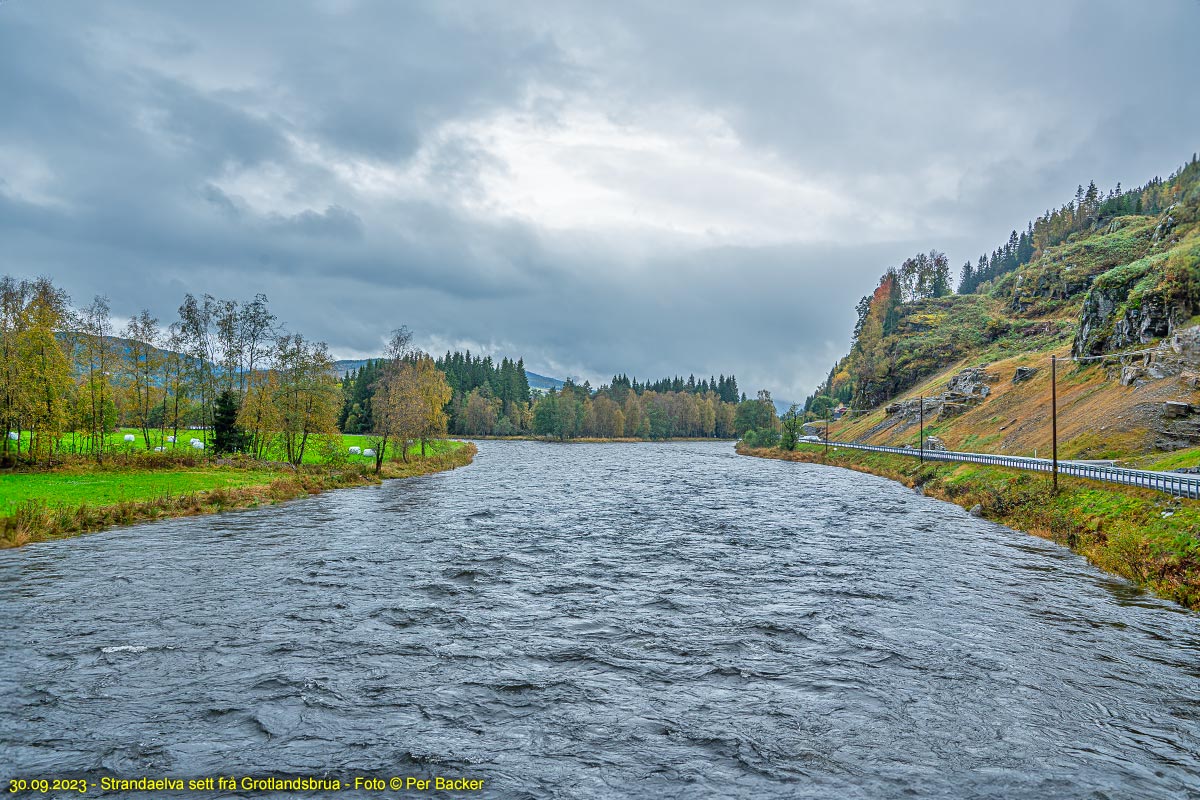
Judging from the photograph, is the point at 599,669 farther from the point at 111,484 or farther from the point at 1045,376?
the point at 1045,376

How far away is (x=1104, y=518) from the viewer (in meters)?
33.0

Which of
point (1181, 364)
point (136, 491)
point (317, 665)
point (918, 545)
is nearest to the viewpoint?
point (317, 665)

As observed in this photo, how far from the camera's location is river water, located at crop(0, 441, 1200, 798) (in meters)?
11.0

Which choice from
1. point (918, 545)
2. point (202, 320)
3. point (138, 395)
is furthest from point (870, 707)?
point (138, 395)

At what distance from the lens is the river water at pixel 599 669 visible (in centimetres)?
1097

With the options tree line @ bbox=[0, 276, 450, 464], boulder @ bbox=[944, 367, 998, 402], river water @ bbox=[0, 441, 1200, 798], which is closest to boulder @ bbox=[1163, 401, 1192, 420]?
Result: river water @ bbox=[0, 441, 1200, 798]

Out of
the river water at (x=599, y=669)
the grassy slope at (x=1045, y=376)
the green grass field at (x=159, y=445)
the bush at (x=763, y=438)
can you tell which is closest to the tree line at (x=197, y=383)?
the green grass field at (x=159, y=445)

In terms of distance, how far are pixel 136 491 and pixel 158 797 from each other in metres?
37.3

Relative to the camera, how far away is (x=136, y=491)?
129ft

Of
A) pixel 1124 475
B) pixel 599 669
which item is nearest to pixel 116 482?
pixel 599 669

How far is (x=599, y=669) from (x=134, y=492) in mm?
37565

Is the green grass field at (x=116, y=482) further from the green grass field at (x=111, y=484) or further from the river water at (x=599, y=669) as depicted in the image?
the river water at (x=599, y=669)

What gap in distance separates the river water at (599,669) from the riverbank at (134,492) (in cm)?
262

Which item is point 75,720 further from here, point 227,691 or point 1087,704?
point 1087,704
